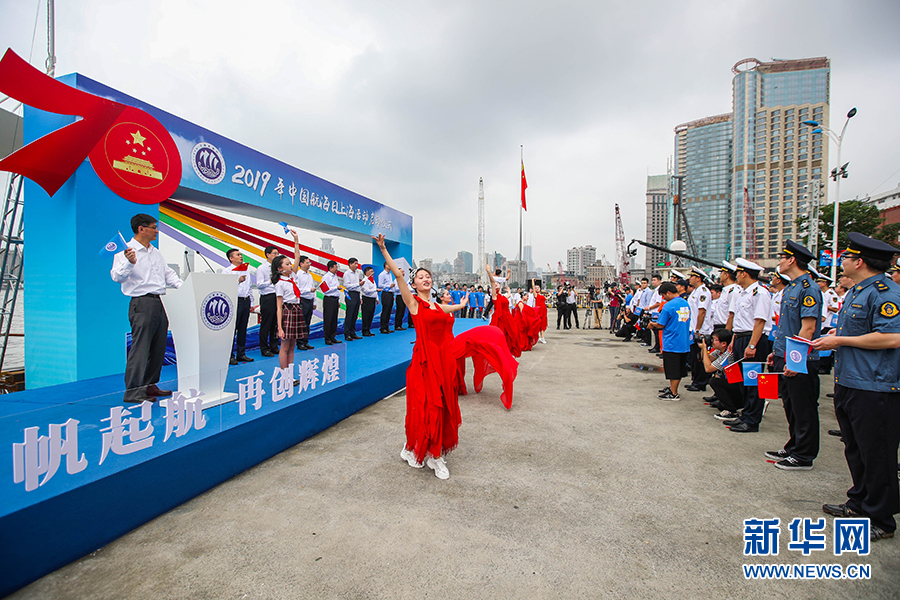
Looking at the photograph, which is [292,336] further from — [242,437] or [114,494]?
[114,494]

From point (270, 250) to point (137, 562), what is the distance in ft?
15.4

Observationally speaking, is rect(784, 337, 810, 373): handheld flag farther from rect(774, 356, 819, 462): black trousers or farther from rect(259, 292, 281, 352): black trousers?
rect(259, 292, 281, 352): black trousers

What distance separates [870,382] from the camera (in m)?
2.23

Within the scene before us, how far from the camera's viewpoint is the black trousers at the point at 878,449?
217 centimetres

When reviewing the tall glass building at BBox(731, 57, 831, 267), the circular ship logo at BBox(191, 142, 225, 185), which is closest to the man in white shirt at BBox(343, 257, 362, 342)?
the circular ship logo at BBox(191, 142, 225, 185)

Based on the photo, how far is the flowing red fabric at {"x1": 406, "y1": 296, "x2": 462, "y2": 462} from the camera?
9.73 ft

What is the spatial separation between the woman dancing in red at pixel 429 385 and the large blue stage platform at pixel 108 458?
1.12 meters

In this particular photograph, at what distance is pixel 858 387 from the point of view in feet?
7.45

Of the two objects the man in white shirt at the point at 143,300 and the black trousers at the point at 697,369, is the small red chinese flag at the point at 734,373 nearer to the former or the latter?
the black trousers at the point at 697,369

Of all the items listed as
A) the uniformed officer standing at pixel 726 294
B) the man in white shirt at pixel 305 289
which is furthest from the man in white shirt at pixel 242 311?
the uniformed officer standing at pixel 726 294

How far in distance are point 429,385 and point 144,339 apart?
247cm

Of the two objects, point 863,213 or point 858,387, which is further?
point 863,213

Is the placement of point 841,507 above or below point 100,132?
below

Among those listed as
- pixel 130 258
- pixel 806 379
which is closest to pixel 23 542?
pixel 130 258
